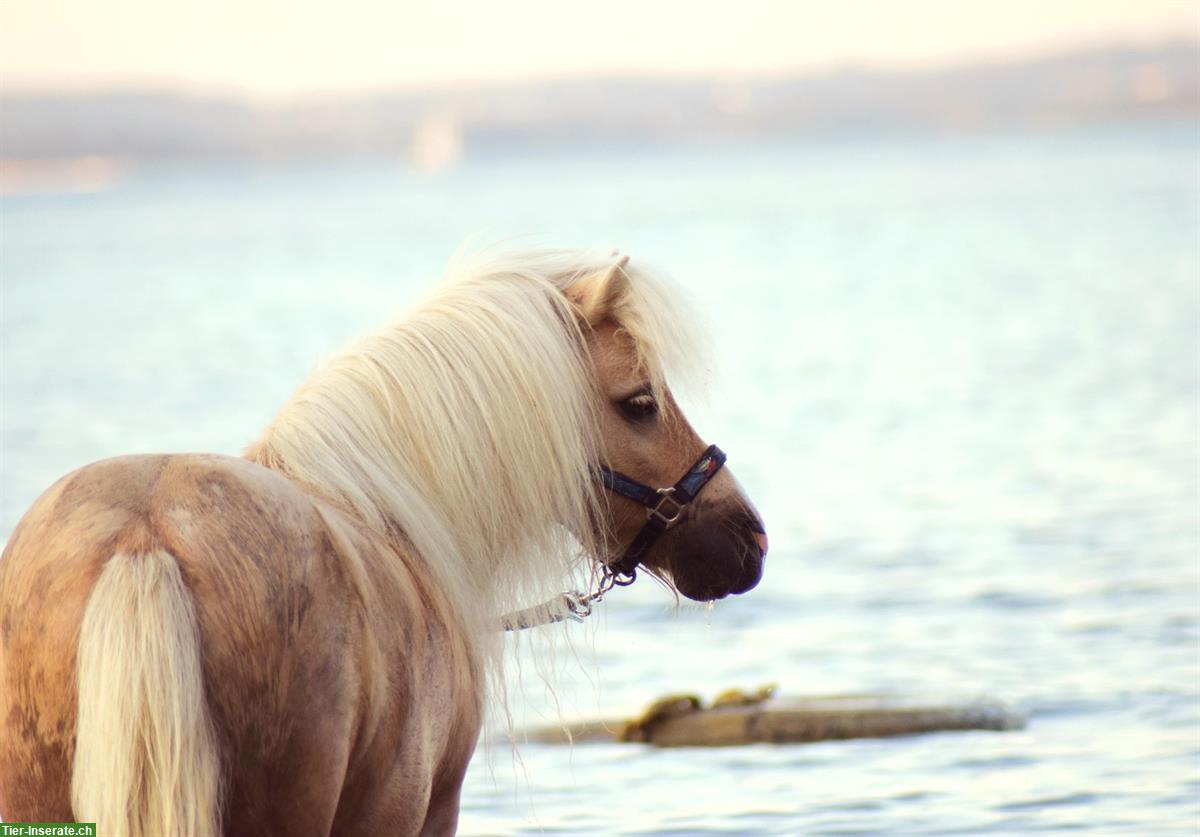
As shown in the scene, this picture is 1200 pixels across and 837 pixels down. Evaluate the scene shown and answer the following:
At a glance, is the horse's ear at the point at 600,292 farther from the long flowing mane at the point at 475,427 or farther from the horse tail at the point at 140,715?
the horse tail at the point at 140,715

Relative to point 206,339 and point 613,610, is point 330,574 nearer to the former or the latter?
point 613,610

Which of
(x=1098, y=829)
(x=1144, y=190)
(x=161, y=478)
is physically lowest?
(x=1098, y=829)

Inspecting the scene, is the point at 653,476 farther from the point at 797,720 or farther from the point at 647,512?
the point at 797,720

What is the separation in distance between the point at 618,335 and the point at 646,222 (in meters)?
78.1

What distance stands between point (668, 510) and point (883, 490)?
10165 millimetres

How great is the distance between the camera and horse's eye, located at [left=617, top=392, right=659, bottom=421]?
10.6 feet

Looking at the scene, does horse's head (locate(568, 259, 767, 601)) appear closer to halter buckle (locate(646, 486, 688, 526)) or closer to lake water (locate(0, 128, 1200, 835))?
halter buckle (locate(646, 486, 688, 526))

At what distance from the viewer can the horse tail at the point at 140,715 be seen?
222 cm

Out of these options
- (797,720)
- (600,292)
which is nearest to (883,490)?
(797,720)

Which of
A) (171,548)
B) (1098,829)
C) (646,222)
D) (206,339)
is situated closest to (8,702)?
(171,548)

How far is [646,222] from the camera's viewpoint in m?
80.6

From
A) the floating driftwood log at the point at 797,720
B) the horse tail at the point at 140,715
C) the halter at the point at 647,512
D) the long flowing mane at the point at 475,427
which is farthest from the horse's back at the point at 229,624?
the floating driftwood log at the point at 797,720

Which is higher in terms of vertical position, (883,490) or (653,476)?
(883,490)

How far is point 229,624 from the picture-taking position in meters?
2.32
